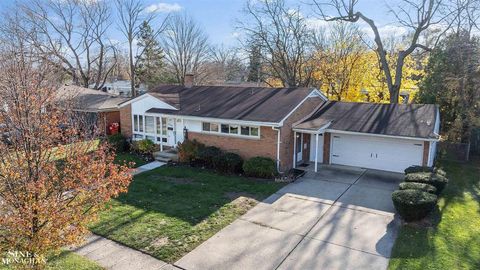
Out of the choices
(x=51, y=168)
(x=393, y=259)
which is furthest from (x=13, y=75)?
(x=393, y=259)

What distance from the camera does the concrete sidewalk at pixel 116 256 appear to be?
789 centimetres

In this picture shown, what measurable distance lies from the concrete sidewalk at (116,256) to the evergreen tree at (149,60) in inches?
1579

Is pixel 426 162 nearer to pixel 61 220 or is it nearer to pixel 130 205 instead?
pixel 130 205

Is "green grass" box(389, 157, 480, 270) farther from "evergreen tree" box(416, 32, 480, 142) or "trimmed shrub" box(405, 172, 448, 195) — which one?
"evergreen tree" box(416, 32, 480, 142)

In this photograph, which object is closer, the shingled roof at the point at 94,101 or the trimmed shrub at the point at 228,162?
the trimmed shrub at the point at 228,162

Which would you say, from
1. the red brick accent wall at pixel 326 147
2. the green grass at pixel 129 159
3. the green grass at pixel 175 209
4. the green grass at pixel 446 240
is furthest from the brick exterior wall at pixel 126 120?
the green grass at pixel 446 240

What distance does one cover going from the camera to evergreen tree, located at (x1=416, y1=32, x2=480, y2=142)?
20.5m

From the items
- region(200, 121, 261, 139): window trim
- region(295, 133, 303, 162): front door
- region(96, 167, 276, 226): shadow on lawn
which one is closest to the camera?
region(96, 167, 276, 226): shadow on lawn

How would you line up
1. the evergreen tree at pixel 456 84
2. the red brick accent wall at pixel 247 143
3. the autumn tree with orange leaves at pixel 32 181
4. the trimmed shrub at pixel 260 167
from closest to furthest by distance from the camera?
the autumn tree with orange leaves at pixel 32 181 → the trimmed shrub at pixel 260 167 → the red brick accent wall at pixel 247 143 → the evergreen tree at pixel 456 84

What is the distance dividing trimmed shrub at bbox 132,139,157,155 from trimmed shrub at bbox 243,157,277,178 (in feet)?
21.8

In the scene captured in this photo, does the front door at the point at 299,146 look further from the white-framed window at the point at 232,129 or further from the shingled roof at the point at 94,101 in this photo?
the shingled roof at the point at 94,101

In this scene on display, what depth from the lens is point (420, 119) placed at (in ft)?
54.5

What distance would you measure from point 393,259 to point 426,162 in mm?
9003

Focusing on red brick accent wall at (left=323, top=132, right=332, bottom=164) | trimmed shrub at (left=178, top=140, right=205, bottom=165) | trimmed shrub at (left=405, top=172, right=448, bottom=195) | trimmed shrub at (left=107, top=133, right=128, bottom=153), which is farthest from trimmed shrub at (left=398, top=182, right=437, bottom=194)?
trimmed shrub at (left=107, top=133, right=128, bottom=153)
